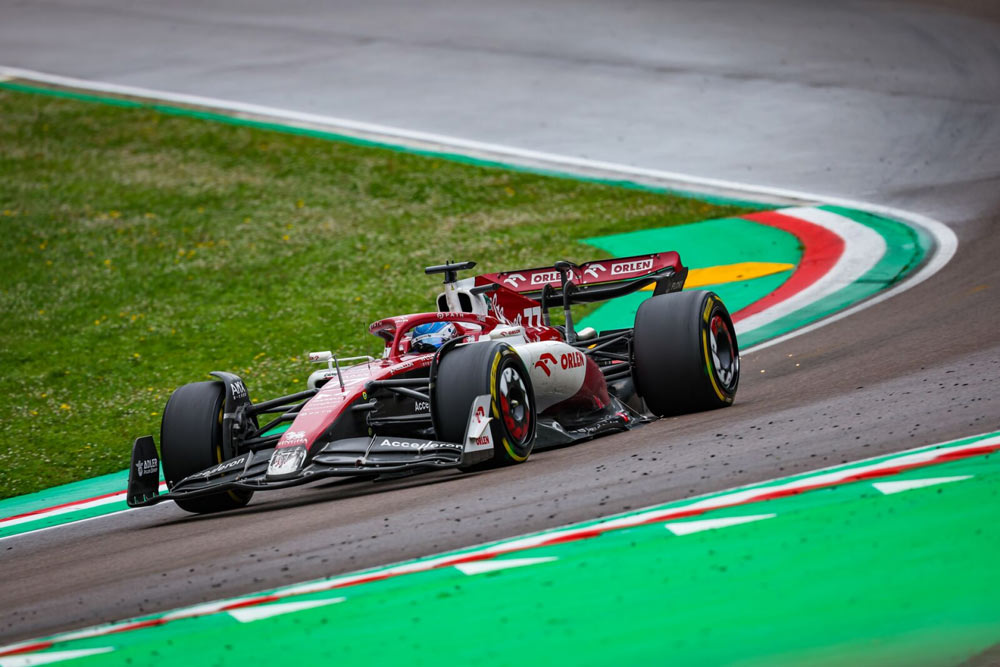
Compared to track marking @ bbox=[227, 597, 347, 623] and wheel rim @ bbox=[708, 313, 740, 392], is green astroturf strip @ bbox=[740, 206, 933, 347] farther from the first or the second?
track marking @ bbox=[227, 597, 347, 623]

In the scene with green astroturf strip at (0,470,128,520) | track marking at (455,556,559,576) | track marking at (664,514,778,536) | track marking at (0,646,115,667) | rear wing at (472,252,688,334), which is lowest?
green astroturf strip at (0,470,128,520)

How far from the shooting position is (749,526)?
18.2 ft

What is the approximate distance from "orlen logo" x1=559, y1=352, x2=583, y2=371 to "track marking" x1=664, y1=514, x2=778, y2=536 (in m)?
3.24

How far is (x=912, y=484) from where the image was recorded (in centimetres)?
576

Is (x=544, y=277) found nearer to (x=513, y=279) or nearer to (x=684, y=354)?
(x=513, y=279)

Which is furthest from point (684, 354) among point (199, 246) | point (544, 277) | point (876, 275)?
point (199, 246)

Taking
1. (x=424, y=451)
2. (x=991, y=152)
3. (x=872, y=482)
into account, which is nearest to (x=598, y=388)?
(x=424, y=451)

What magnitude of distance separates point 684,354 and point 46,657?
4.91 m

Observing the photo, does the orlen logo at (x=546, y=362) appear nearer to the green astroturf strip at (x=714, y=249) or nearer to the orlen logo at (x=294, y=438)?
the orlen logo at (x=294, y=438)

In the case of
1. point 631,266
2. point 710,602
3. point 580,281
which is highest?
point 631,266

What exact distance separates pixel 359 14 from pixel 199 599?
28047 mm

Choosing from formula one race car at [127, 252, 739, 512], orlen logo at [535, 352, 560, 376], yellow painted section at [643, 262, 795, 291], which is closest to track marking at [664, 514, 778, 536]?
formula one race car at [127, 252, 739, 512]

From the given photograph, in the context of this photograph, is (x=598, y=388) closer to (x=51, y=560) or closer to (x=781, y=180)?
(x=51, y=560)

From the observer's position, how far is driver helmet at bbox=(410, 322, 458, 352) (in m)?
8.70
